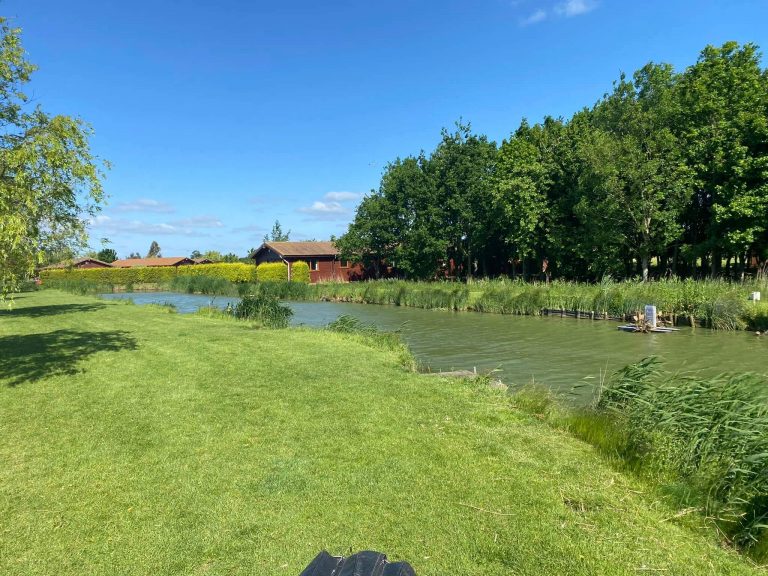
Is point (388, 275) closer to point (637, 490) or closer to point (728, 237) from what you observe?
point (728, 237)

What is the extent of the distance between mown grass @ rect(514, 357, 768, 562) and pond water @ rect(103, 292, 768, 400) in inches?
81.5

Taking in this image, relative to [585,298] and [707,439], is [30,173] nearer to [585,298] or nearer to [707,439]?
[707,439]

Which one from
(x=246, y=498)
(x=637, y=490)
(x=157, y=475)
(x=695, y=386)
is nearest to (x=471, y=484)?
(x=637, y=490)

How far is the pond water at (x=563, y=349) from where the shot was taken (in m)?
12.4

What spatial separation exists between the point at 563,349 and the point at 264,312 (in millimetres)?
10842

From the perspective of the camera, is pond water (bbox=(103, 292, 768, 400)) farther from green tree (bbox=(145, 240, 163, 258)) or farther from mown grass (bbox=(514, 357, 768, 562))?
green tree (bbox=(145, 240, 163, 258))

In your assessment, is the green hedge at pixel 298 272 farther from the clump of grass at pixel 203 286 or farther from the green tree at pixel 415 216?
the green tree at pixel 415 216

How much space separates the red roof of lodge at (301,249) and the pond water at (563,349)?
30.6 metres

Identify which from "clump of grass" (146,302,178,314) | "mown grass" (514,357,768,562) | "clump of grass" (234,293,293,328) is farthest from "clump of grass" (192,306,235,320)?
"mown grass" (514,357,768,562)

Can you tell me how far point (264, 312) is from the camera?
61.4ft

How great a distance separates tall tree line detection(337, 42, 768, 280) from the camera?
25047 millimetres

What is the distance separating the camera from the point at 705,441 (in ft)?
17.2

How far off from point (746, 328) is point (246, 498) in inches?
829

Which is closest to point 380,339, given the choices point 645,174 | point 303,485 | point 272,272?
point 303,485
